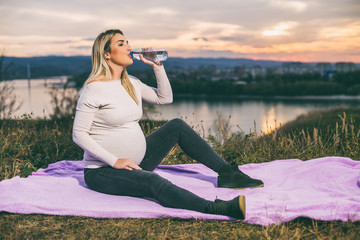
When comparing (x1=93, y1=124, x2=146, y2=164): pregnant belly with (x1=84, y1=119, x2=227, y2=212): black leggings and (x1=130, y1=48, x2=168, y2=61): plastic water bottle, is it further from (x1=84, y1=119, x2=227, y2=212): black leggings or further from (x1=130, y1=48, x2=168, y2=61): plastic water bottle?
(x1=130, y1=48, x2=168, y2=61): plastic water bottle

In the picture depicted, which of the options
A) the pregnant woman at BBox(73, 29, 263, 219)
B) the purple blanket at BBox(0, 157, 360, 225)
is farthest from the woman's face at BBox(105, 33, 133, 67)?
the purple blanket at BBox(0, 157, 360, 225)

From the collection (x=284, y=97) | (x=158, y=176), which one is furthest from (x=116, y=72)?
(x=284, y=97)

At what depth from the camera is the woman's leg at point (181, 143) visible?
296cm

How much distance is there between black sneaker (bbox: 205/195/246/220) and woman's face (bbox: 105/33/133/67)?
1.33m

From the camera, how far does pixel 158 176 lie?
2504mm

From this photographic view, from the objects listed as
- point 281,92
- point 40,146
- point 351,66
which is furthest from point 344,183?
point 351,66

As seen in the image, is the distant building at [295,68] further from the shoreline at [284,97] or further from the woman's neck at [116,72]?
the woman's neck at [116,72]

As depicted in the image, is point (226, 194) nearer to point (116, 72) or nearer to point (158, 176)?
point (158, 176)

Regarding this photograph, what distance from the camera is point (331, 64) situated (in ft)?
275

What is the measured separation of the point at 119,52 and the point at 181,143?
96 centimetres

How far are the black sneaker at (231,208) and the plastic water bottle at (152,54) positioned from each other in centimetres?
141

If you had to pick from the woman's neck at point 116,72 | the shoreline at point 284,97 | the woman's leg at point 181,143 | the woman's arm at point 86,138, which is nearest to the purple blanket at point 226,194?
the woman's leg at point 181,143

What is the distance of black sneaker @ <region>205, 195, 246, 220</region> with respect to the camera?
2275 millimetres

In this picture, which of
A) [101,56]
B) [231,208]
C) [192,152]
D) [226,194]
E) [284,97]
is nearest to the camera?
[231,208]
